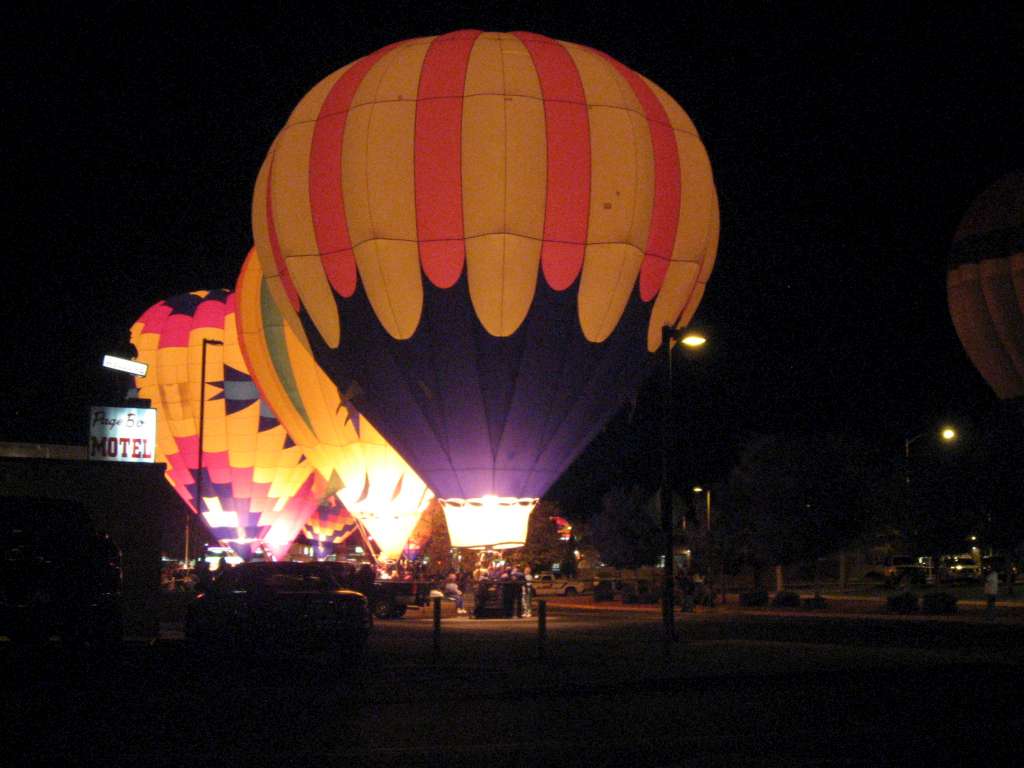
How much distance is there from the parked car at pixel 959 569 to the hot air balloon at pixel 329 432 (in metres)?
36.0

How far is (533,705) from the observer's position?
1573 cm

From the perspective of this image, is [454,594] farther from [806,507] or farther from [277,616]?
[806,507]

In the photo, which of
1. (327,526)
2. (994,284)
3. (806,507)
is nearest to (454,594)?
(994,284)

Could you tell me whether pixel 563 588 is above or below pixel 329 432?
below

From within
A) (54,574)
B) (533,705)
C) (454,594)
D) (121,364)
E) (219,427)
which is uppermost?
(219,427)

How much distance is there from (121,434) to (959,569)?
207 feet

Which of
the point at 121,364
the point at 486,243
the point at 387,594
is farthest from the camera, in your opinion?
the point at 387,594

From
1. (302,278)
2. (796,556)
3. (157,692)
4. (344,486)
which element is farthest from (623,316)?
(796,556)

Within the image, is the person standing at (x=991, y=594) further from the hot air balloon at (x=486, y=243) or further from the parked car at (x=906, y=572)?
the parked car at (x=906, y=572)

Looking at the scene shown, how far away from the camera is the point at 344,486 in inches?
1940

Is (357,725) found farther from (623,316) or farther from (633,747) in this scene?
(623,316)

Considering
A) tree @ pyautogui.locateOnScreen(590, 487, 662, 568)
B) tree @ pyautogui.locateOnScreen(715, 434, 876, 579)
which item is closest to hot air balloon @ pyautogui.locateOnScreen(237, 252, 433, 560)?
tree @ pyautogui.locateOnScreen(715, 434, 876, 579)

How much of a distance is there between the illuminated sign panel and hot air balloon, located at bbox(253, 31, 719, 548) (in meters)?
6.76

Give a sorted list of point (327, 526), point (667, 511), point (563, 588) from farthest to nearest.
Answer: point (327, 526) → point (563, 588) → point (667, 511)
